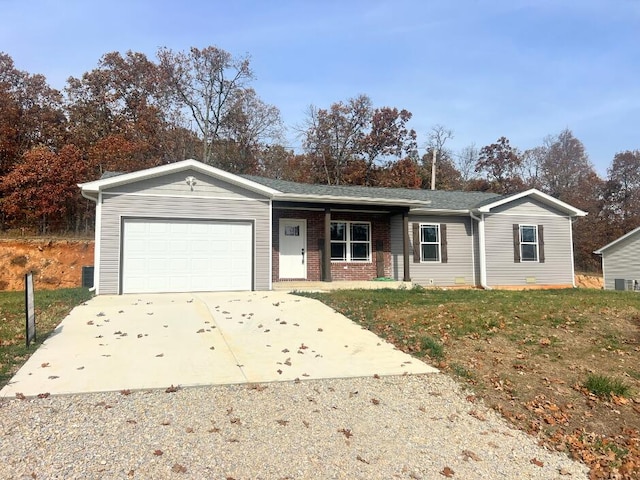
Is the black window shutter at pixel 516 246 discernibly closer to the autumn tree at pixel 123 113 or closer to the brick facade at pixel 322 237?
the brick facade at pixel 322 237

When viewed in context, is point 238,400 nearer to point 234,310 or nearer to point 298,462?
point 298,462

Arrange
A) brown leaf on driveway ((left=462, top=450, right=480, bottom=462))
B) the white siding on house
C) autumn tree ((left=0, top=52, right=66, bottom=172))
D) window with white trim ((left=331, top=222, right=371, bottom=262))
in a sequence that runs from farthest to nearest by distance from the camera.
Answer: autumn tree ((left=0, top=52, right=66, bottom=172)), the white siding on house, window with white trim ((left=331, top=222, right=371, bottom=262)), brown leaf on driveway ((left=462, top=450, right=480, bottom=462))

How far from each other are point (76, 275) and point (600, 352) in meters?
18.6

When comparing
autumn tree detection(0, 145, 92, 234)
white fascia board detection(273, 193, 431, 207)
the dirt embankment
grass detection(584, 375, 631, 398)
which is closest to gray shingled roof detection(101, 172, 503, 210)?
white fascia board detection(273, 193, 431, 207)

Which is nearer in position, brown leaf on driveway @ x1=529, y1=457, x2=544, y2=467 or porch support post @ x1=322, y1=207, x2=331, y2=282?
brown leaf on driveway @ x1=529, y1=457, x2=544, y2=467

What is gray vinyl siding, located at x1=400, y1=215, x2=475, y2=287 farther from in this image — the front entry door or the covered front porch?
the front entry door

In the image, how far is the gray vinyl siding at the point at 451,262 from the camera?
16.0 metres

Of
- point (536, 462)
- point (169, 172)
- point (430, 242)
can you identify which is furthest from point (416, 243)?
point (536, 462)

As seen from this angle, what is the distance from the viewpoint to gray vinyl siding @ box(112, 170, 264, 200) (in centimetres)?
1209

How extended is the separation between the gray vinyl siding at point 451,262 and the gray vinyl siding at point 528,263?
681mm

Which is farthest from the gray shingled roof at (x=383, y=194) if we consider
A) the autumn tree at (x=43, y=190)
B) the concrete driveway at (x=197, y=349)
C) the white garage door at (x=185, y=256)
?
the autumn tree at (x=43, y=190)

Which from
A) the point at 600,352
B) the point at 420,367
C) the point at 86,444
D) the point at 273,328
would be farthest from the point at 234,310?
the point at 600,352

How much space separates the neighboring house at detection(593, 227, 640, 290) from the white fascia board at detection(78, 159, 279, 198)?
72.8ft

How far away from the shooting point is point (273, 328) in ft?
26.1
